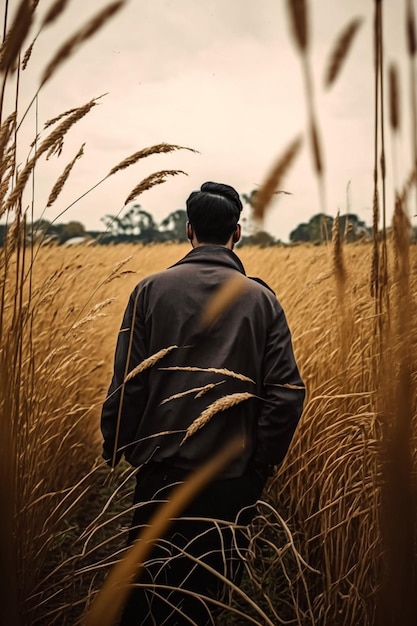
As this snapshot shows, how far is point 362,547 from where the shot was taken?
1098mm

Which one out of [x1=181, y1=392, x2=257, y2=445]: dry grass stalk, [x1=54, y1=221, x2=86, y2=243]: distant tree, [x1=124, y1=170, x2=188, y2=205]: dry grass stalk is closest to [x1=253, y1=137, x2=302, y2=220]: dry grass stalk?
[x1=181, y1=392, x2=257, y2=445]: dry grass stalk

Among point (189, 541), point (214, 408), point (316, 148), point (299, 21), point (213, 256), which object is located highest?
point (299, 21)

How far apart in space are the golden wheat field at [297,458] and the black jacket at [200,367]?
11 cm

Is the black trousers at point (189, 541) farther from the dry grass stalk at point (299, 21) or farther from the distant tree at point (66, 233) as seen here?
the distant tree at point (66, 233)

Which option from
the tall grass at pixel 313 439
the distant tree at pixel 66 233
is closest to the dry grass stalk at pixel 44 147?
the tall grass at pixel 313 439

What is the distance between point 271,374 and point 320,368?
2.23ft

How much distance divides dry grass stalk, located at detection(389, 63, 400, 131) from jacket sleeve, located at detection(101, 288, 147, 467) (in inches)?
27.0

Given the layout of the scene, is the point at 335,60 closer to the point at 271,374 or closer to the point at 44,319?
the point at 271,374

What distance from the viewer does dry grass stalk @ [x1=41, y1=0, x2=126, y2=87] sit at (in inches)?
33.7

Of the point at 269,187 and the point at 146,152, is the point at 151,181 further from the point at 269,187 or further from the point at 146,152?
the point at 269,187

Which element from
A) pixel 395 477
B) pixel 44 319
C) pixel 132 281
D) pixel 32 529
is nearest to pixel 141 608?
pixel 32 529


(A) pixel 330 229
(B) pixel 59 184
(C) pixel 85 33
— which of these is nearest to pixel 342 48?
(C) pixel 85 33

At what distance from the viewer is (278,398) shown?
1.27m

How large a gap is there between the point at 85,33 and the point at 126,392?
72cm
